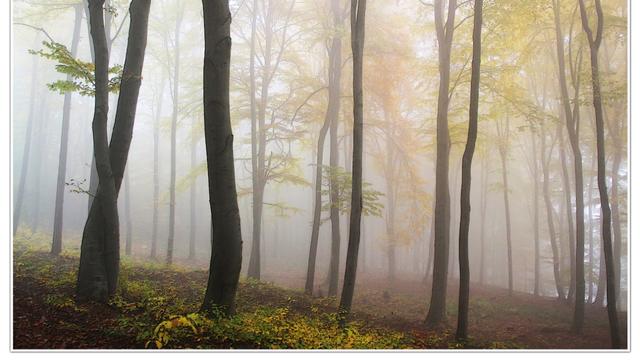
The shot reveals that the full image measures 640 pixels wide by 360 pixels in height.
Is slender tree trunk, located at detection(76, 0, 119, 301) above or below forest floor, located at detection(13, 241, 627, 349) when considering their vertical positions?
above

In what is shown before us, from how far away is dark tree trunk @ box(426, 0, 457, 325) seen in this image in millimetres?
8781

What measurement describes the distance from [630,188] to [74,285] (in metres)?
10.6

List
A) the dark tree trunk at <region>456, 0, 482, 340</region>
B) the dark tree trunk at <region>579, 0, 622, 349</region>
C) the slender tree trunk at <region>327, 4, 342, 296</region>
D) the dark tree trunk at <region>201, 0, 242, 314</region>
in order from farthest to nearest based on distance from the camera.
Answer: the slender tree trunk at <region>327, 4, 342, 296</region>, the dark tree trunk at <region>579, 0, 622, 349</region>, the dark tree trunk at <region>456, 0, 482, 340</region>, the dark tree trunk at <region>201, 0, 242, 314</region>

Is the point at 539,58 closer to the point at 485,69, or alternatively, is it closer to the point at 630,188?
the point at 485,69

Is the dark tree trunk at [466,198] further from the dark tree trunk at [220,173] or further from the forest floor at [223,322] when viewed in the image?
the dark tree trunk at [220,173]

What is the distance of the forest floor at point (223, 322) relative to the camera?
4793 millimetres

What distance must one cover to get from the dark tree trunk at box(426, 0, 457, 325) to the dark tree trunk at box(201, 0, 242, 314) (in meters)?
5.38

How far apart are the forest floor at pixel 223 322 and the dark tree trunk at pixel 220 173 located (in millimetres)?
455

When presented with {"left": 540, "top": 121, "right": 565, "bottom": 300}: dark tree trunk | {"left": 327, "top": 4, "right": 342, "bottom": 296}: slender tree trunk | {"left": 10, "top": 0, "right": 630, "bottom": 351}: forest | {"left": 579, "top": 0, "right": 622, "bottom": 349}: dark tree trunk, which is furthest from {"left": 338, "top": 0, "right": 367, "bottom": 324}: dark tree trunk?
{"left": 540, "top": 121, "right": 565, "bottom": 300}: dark tree trunk

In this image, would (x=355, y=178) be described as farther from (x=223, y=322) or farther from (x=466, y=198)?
(x=223, y=322)

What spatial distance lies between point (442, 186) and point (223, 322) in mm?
6551

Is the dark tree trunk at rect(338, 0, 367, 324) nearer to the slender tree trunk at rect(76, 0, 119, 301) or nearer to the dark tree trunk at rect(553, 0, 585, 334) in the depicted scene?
the slender tree trunk at rect(76, 0, 119, 301)

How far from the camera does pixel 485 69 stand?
10.3 m

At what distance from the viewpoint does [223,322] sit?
203 inches
